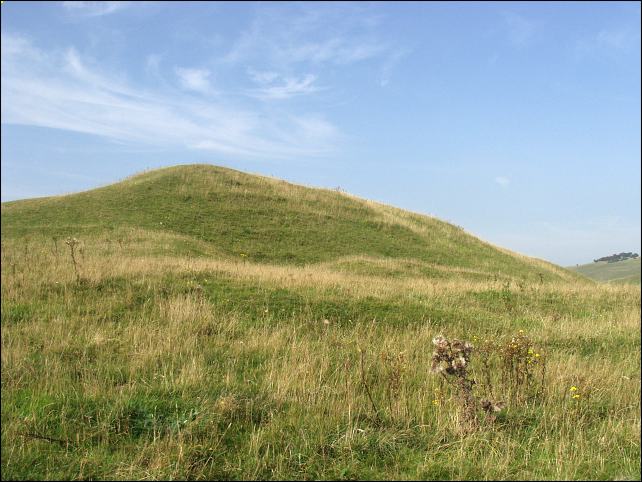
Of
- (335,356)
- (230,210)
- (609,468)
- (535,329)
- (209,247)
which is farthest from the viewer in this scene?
(230,210)

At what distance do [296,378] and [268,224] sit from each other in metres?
27.0

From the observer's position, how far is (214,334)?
8.81 metres

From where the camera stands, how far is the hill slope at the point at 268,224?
2655 centimetres

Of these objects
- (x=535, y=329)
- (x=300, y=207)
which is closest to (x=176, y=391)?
(x=535, y=329)

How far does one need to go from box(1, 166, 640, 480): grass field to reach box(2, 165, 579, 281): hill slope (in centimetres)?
1028

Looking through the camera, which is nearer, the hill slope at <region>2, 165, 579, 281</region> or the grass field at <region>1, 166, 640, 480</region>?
the grass field at <region>1, 166, 640, 480</region>

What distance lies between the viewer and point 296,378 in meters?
6.15

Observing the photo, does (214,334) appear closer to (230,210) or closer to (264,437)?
(264,437)

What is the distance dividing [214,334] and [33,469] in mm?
4795

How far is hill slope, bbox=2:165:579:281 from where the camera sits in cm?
2655

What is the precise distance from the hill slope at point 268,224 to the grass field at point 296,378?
1028 cm

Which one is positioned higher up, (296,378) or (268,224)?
(268,224)

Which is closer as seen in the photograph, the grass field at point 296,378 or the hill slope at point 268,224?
the grass field at point 296,378

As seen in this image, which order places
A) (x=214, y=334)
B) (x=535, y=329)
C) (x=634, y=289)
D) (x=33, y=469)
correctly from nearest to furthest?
(x=33, y=469), (x=214, y=334), (x=535, y=329), (x=634, y=289)
